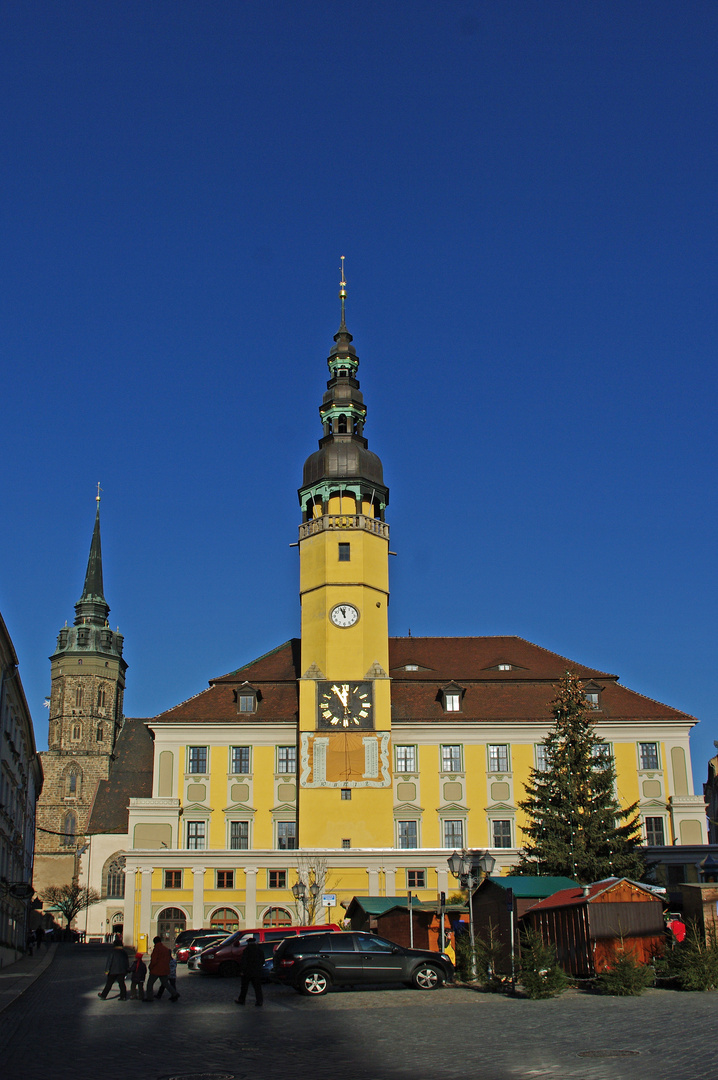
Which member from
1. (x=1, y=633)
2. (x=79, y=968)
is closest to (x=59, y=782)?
(x=79, y=968)

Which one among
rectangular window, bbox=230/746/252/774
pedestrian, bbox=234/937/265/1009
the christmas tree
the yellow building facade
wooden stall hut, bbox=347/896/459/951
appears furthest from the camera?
rectangular window, bbox=230/746/252/774

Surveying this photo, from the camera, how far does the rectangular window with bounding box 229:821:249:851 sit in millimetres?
55688

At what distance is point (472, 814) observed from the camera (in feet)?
185

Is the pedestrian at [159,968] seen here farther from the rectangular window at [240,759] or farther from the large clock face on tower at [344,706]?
the rectangular window at [240,759]

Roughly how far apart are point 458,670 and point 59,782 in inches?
2843

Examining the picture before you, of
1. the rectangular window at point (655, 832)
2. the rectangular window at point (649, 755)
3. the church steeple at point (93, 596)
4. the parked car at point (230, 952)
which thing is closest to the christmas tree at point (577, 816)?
the parked car at point (230, 952)

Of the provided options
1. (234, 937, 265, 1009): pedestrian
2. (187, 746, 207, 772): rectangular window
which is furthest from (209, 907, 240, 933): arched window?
(234, 937, 265, 1009): pedestrian

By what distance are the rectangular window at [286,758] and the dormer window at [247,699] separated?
9.11 feet

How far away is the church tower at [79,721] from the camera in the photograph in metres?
115

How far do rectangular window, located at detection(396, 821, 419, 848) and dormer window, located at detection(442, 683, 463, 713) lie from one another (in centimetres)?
642

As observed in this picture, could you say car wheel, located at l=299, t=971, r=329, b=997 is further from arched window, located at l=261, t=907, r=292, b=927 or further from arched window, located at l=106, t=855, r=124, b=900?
arched window, located at l=106, t=855, r=124, b=900

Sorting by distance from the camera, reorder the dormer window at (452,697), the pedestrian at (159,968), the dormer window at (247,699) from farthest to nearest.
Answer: the dormer window at (247,699), the dormer window at (452,697), the pedestrian at (159,968)

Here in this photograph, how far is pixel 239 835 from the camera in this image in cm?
5597

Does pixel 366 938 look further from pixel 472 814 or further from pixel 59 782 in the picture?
pixel 59 782
